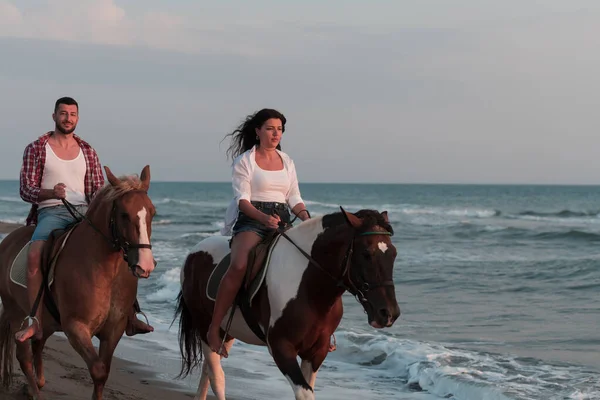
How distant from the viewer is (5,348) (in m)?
6.08

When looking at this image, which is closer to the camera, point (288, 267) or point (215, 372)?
point (288, 267)

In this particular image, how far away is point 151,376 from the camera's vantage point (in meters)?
7.56

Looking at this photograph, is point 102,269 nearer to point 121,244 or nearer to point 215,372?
point 121,244

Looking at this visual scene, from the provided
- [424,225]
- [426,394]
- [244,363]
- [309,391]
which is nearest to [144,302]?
[244,363]

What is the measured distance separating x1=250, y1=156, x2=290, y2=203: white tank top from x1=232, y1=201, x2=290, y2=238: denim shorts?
1.3 inches

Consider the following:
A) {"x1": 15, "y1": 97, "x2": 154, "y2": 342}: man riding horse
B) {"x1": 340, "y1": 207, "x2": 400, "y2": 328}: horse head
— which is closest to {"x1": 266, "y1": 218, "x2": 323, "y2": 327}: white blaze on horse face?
{"x1": 340, "y1": 207, "x2": 400, "y2": 328}: horse head

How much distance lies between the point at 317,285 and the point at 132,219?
1122 millimetres

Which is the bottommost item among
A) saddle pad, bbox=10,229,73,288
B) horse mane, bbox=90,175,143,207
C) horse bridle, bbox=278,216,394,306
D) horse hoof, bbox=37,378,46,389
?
horse hoof, bbox=37,378,46,389

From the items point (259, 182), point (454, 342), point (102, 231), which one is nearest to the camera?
point (102, 231)

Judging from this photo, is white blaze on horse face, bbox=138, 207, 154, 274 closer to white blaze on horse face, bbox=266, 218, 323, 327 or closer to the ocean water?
white blaze on horse face, bbox=266, 218, 323, 327

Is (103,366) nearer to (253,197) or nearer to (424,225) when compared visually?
(253,197)

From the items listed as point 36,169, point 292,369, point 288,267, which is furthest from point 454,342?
point 36,169

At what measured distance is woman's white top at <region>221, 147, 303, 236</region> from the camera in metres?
5.09

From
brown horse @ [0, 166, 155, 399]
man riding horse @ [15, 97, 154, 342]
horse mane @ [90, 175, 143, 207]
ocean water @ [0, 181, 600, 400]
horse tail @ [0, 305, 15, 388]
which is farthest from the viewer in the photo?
ocean water @ [0, 181, 600, 400]
